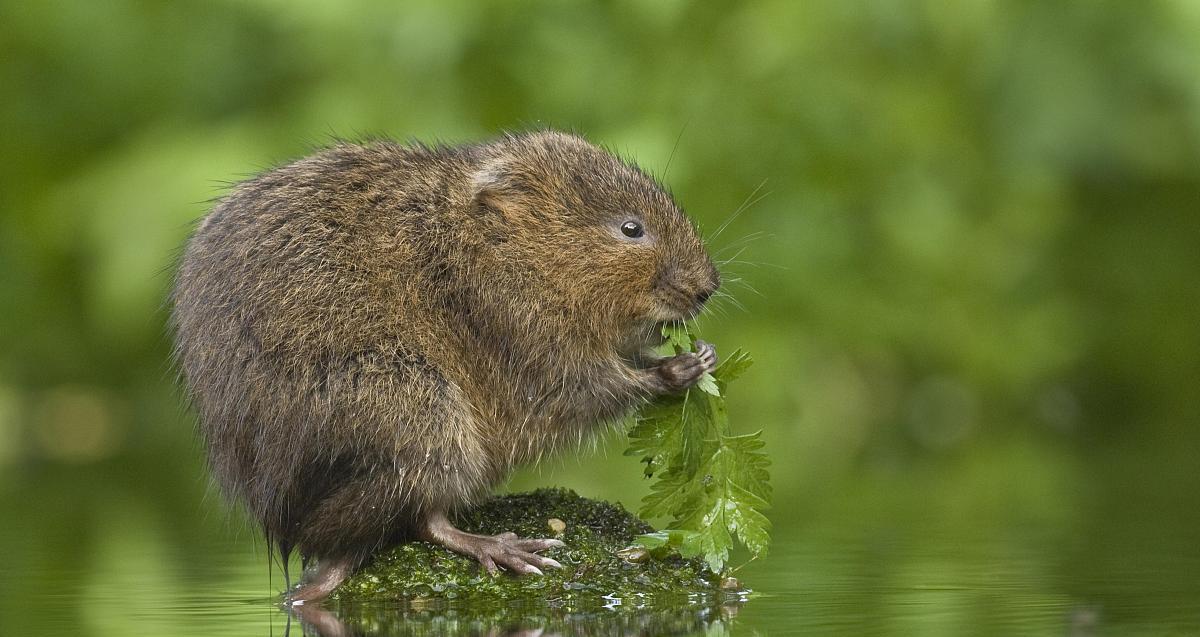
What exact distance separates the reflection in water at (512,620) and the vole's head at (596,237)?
1.18 metres

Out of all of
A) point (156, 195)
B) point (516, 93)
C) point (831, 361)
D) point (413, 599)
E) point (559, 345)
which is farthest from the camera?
point (831, 361)

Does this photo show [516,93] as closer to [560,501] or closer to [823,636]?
[560,501]

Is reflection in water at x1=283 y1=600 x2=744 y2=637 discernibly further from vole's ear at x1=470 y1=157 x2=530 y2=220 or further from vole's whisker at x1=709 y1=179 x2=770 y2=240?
vole's whisker at x1=709 y1=179 x2=770 y2=240

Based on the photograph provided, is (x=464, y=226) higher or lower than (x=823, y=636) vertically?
higher

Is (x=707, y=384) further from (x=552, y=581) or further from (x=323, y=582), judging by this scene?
(x=323, y=582)

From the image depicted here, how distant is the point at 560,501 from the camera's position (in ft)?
20.4

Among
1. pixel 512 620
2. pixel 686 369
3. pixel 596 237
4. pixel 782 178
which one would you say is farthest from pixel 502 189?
pixel 782 178

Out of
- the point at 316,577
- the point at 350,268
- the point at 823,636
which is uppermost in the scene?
the point at 350,268

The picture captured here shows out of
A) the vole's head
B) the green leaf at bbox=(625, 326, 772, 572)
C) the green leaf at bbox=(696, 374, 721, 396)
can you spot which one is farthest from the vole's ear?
the green leaf at bbox=(696, 374, 721, 396)

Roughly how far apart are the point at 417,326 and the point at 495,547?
79 centimetres

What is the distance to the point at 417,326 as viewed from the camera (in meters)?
5.78

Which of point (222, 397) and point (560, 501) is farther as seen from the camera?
point (560, 501)

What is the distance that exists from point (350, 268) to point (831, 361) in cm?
1200

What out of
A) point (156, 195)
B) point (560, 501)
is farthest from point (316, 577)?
point (156, 195)
